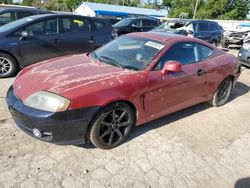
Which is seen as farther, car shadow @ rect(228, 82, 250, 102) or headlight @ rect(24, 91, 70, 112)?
car shadow @ rect(228, 82, 250, 102)

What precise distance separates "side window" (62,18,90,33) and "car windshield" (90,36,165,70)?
8.98ft

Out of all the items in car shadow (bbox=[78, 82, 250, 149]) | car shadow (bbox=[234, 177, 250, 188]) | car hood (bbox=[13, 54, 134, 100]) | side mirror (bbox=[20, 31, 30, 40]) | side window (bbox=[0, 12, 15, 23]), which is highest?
side window (bbox=[0, 12, 15, 23])

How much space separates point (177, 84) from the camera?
398 centimetres

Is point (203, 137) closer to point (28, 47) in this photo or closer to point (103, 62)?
point (103, 62)

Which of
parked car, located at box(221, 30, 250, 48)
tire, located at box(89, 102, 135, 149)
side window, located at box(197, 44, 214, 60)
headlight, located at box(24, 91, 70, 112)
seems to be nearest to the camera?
headlight, located at box(24, 91, 70, 112)

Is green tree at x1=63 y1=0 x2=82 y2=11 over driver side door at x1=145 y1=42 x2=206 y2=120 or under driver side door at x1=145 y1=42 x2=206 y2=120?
over

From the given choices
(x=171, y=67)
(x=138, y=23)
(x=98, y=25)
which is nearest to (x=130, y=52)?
(x=171, y=67)

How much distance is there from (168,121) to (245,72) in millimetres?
5435

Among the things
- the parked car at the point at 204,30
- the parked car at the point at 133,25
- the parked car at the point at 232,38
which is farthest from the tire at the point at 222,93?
the parked car at the point at 232,38

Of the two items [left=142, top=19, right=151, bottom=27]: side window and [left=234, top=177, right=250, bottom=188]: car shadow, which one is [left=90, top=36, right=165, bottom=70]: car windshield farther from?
[left=142, top=19, right=151, bottom=27]: side window

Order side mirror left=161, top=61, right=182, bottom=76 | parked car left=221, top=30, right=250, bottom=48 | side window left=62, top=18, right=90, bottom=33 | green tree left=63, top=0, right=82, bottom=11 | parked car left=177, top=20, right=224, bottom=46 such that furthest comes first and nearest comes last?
green tree left=63, top=0, right=82, bottom=11 → parked car left=221, top=30, right=250, bottom=48 → parked car left=177, top=20, right=224, bottom=46 → side window left=62, top=18, right=90, bottom=33 → side mirror left=161, top=61, right=182, bottom=76

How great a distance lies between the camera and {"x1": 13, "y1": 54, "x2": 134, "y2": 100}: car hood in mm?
3090

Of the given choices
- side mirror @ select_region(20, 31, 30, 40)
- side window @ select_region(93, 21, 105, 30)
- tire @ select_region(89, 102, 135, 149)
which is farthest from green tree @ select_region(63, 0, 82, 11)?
tire @ select_region(89, 102, 135, 149)

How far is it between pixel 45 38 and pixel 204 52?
12.7 feet
